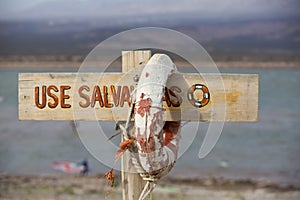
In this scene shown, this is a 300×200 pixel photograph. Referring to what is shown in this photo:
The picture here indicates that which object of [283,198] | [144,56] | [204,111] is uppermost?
[144,56]

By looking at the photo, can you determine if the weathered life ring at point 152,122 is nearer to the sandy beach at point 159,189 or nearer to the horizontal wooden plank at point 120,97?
the horizontal wooden plank at point 120,97

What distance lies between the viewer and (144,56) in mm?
2871

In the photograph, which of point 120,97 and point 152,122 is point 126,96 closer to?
point 120,97

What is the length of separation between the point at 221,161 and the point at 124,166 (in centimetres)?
868

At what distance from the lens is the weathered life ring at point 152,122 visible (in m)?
2.61

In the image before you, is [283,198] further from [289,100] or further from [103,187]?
[289,100]

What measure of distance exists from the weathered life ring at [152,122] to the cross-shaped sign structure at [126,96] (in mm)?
110

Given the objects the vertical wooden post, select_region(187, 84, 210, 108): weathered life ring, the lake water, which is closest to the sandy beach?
the lake water

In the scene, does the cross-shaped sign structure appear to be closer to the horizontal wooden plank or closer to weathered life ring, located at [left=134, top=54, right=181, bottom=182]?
the horizontal wooden plank

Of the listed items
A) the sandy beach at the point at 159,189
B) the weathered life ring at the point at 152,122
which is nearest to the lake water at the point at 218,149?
the sandy beach at the point at 159,189

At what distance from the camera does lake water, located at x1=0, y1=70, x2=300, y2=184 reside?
10.8m

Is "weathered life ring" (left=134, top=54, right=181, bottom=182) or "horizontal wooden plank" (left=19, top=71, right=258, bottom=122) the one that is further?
"horizontal wooden plank" (left=19, top=71, right=258, bottom=122)

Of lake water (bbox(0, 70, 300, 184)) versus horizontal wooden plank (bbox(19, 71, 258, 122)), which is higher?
horizontal wooden plank (bbox(19, 71, 258, 122))

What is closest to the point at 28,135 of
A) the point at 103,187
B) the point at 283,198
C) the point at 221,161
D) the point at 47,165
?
the point at 47,165
